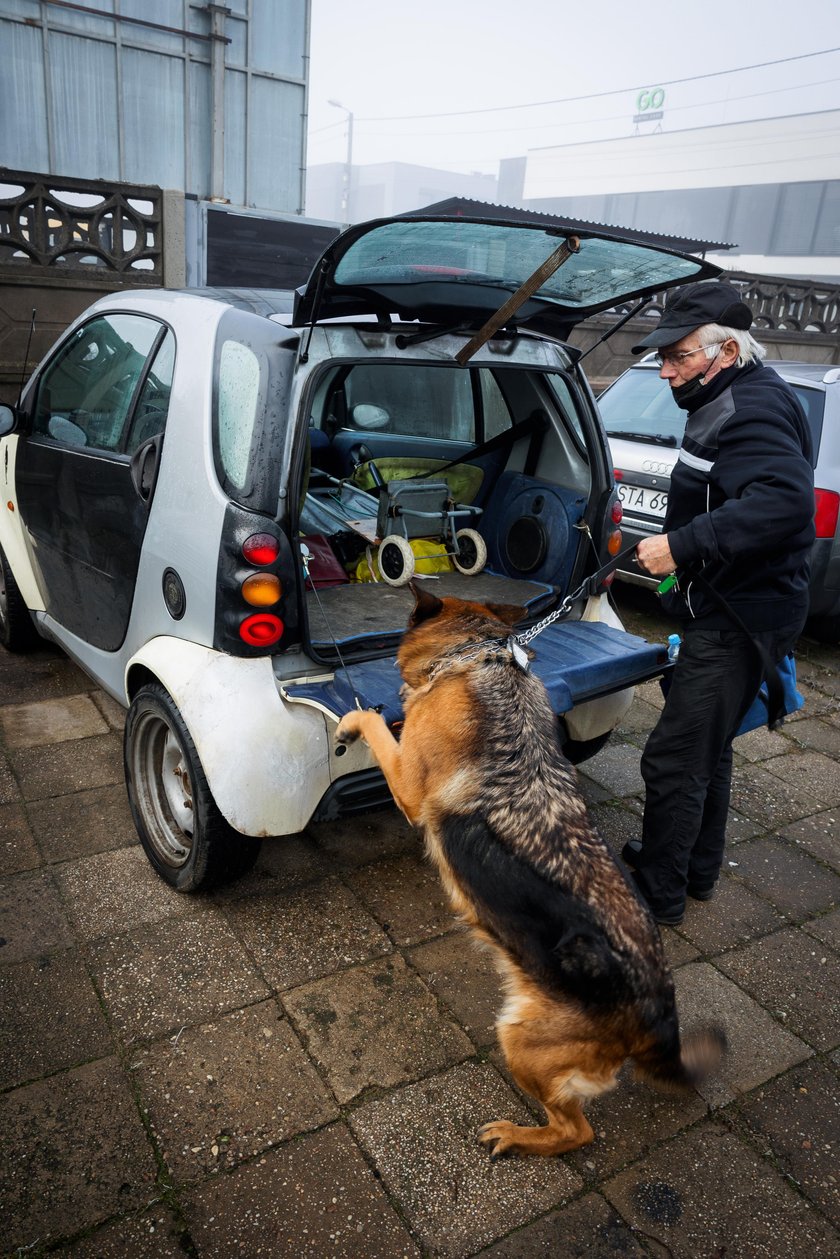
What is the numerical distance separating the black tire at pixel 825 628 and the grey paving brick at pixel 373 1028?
4503 millimetres

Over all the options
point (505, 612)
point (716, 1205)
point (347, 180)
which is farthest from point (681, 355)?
point (347, 180)

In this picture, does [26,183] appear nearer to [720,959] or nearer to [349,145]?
[720,959]

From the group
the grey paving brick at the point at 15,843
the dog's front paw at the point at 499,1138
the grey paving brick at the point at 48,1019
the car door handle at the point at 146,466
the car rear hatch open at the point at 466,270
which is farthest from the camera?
the grey paving brick at the point at 15,843

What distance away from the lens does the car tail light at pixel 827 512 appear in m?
5.18

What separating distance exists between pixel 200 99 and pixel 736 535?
568 inches

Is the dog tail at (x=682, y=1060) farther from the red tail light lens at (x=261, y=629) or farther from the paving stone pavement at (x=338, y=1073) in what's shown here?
the red tail light lens at (x=261, y=629)

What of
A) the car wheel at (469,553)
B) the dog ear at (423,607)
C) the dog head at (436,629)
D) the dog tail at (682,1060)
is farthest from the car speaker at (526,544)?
the dog tail at (682,1060)

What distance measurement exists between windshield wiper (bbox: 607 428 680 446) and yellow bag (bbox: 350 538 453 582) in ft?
8.62

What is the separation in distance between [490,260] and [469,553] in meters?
1.59

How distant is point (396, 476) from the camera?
169 inches

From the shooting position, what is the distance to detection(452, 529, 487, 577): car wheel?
390cm

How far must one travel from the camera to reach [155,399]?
113 inches

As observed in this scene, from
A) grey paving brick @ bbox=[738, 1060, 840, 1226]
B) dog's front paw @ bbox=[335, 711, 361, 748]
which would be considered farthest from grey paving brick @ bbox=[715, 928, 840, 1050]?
dog's front paw @ bbox=[335, 711, 361, 748]

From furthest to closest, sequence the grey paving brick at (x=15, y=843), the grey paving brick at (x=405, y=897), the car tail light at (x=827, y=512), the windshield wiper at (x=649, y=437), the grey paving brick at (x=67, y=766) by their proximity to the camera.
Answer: the windshield wiper at (x=649, y=437), the car tail light at (x=827, y=512), the grey paving brick at (x=67, y=766), the grey paving brick at (x=15, y=843), the grey paving brick at (x=405, y=897)
